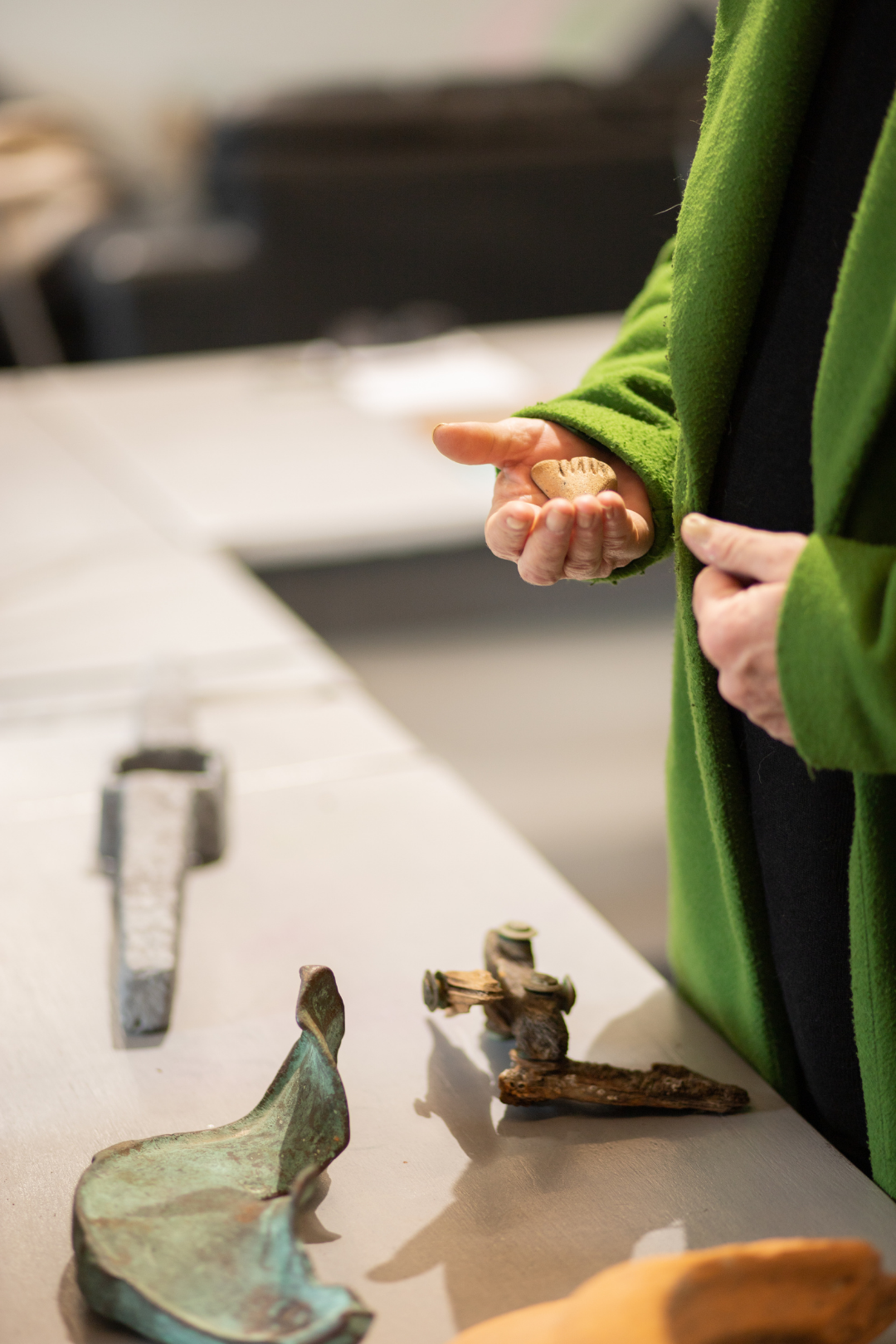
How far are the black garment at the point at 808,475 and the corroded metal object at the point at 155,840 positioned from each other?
33 centimetres

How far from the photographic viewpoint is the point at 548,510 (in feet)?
2.13

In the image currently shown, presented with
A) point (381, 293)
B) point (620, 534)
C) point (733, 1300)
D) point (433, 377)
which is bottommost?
point (381, 293)

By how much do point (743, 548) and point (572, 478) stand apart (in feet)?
0.49

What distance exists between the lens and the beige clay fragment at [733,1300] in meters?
0.45

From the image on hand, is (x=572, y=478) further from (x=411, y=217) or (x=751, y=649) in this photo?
(x=411, y=217)

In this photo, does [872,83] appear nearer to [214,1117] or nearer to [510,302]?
[214,1117]

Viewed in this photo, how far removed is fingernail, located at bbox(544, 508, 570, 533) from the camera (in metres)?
0.64

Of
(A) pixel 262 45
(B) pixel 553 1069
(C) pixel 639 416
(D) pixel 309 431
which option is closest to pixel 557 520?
(C) pixel 639 416

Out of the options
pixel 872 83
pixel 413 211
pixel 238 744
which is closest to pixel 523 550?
pixel 872 83

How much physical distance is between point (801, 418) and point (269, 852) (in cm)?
49

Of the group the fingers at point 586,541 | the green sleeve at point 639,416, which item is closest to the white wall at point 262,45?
the green sleeve at point 639,416

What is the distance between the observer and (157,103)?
15.9ft

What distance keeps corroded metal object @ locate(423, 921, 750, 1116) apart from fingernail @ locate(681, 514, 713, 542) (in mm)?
234

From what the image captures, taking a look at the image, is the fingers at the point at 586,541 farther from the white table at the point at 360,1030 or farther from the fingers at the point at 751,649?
the white table at the point at 360,1030
